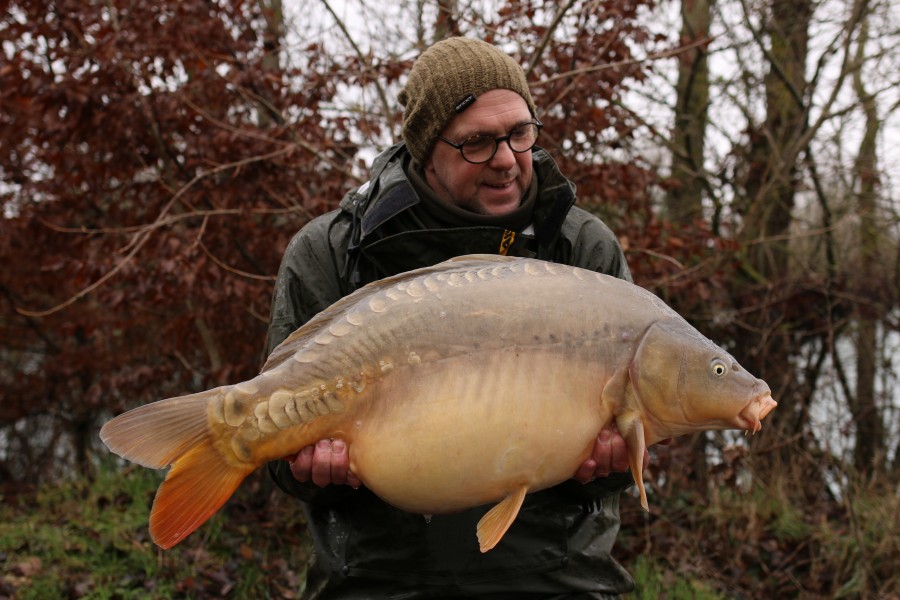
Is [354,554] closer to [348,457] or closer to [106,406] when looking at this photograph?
[348,457]

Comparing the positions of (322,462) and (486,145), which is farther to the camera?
(486,145)

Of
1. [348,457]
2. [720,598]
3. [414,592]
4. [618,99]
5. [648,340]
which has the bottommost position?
[720,598]

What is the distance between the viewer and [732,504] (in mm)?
4840

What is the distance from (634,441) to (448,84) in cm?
99

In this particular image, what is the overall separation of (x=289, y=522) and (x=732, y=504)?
235 cm

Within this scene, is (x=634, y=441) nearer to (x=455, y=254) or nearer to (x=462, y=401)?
(x=462, y=401)

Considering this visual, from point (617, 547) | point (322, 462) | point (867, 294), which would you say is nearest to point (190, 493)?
point (322, 462)

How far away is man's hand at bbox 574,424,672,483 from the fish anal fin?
714mm

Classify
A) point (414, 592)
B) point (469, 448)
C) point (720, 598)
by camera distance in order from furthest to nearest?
1. point (720, 598)
2. point (414, 592)
3. point (469, 448)

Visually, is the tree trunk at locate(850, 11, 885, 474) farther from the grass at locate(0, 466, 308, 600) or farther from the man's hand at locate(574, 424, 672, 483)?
the man's hand at locate(574, 424, 672, 483)

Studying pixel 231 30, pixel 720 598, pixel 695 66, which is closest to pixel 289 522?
pixel 720 598

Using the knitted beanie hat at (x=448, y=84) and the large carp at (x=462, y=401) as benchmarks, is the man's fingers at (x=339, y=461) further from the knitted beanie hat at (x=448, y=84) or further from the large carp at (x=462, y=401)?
the knitted beanie hat at (x=448, y=84)

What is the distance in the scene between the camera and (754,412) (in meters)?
1.81

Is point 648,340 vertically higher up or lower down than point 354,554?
higher up
